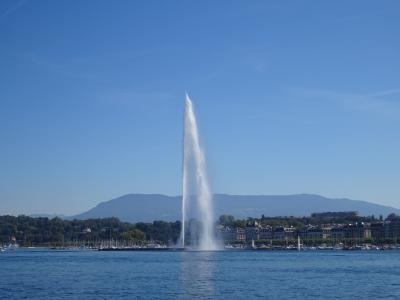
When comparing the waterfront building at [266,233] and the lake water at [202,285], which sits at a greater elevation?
the waterfront building at [266,233]

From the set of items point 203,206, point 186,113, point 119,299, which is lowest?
point 119,299

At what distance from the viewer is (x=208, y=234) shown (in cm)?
9462

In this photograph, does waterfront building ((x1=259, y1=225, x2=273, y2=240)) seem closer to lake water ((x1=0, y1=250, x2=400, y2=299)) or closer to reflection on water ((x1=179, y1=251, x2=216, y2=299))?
reflection on water ((x1=179, y1=251, x2=216, y2=299))

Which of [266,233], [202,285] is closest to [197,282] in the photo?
[202,285]

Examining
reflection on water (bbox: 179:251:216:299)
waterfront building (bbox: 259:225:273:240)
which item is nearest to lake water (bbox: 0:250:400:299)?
reflection on water (bbox: 179:251:216:299)

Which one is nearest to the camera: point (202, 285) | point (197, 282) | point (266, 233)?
point (202, 285)

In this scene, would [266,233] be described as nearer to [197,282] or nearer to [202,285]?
[197,282]

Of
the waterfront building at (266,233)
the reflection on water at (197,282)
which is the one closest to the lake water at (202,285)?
the reflection on water at (197,282)

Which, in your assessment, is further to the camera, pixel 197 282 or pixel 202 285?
pixel 197 282

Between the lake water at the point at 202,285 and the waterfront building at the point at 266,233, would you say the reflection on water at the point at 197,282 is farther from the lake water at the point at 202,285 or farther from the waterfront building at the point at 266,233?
the waterfront building at the point at 266,233

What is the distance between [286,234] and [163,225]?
107ft

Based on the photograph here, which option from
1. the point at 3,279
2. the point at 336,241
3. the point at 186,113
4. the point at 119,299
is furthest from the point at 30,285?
the point at 336,241

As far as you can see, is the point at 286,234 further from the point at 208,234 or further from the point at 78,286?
the point at 78,286

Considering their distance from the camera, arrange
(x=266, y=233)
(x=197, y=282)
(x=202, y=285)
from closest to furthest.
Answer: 1. (x=202, y=285)
2. (x=197, y=282)
3. (x=266, y=233)
